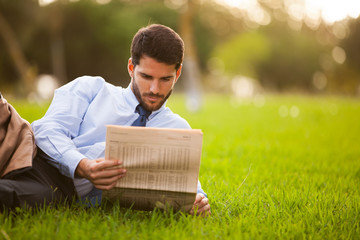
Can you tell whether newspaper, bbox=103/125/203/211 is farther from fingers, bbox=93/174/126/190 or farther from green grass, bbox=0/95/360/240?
green grass, bbox=0/95/360/240

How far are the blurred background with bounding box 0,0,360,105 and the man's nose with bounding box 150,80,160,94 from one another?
2060 centimetres

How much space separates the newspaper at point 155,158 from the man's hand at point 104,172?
37mm

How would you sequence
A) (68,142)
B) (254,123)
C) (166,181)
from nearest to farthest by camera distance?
1. (166,181)
2. (68,142)
3. (254,123)

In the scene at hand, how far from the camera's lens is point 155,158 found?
2.15 m

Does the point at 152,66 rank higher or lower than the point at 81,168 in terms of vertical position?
higher

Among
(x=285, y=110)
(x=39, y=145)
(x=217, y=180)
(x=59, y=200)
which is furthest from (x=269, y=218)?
(x=285, y=110)

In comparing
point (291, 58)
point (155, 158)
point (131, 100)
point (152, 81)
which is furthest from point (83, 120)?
point (291, 58)

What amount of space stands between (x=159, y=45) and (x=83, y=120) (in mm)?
797

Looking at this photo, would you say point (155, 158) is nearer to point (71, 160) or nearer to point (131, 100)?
point (71, 160)

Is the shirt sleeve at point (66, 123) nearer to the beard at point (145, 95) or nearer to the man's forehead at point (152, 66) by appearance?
the beard at point (145, 95)

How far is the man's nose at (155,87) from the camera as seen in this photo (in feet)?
8.11

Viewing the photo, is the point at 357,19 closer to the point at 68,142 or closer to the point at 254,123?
the point at 254,123

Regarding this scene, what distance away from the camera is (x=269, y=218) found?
8.25 ft

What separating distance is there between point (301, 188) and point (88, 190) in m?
2.02
